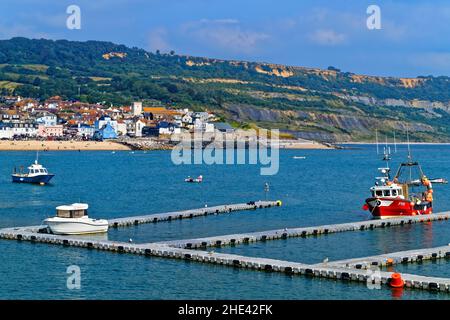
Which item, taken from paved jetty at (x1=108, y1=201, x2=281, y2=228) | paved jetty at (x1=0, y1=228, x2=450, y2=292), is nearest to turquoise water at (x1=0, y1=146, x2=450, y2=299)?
paved jetty at (x1=0, y1=228, x2=450, y2=292)

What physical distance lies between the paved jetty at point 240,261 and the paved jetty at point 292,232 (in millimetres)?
2511

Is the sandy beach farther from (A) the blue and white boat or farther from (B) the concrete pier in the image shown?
(B) the concrete pier

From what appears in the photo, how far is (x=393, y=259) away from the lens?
37875mm

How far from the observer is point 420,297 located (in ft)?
101

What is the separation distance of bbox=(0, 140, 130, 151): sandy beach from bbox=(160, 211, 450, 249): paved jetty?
130890 millimetres

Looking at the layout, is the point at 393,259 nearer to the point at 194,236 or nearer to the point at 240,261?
the point at 240,261

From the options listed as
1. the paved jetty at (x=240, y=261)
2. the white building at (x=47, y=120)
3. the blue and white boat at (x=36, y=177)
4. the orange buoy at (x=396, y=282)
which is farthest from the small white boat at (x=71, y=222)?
the white building at (x=47, y=120)

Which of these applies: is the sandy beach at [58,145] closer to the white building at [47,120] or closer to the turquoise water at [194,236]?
the white building at [47,120]

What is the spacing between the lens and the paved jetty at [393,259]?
118 feet

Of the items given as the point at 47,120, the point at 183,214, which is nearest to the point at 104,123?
the point at 47,120

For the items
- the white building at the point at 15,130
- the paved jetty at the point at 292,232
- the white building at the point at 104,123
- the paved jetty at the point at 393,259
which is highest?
the white building at the point at 104,123

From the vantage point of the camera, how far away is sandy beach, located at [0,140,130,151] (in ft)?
575

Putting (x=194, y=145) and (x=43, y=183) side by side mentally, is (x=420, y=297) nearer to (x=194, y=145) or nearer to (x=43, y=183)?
(x=43, y=183)

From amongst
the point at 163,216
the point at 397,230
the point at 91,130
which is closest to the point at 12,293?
the point at 163,216
